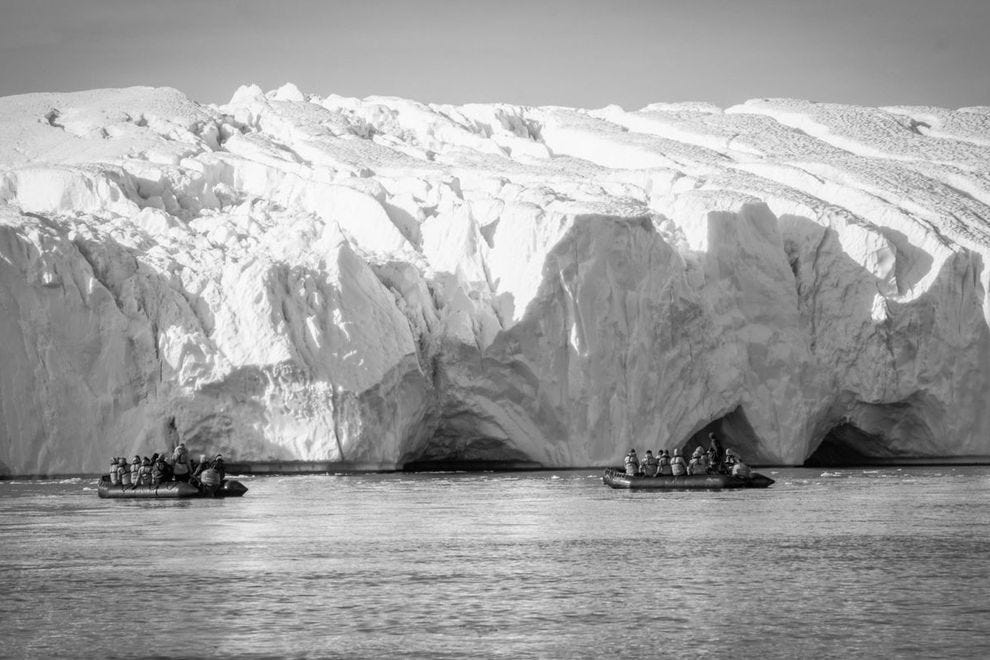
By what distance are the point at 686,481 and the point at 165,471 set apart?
538 inches

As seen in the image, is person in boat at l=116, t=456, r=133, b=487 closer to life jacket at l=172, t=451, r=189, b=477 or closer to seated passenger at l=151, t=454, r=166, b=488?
seated passenger at l=151, t=454, r=166, b=488

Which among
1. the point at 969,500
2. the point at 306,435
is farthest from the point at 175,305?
the point at 969,500

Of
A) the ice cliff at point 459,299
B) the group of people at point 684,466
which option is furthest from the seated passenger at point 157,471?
the group of people at point 684,466

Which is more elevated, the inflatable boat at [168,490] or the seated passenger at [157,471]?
the seated passenger at [157,471]

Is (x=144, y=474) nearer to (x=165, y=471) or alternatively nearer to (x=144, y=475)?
(x=144, y=475)

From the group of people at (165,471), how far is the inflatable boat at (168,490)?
125 millimetres

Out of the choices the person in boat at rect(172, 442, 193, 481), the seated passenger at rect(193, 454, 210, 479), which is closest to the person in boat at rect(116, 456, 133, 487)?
the person in boat at rect(172, 442, 193, 481)

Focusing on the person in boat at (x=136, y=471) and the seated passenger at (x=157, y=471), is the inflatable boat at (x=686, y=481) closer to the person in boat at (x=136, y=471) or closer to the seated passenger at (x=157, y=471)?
the seated passenger at (x=157, y=471)

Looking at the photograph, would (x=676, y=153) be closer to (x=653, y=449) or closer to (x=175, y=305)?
(x=653, y=449)

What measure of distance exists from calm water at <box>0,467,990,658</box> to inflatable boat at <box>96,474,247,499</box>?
147 centimetres

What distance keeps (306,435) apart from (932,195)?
1074 inches

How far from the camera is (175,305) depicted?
148ft

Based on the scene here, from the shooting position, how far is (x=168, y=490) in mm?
38594

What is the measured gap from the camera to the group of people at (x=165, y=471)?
38062mm
